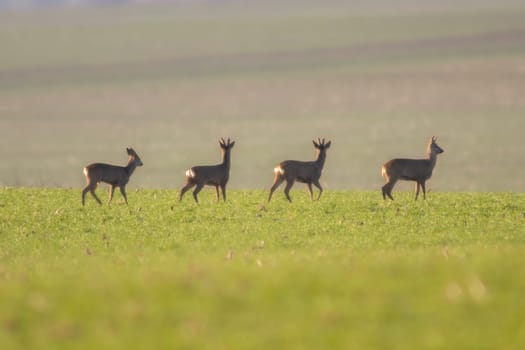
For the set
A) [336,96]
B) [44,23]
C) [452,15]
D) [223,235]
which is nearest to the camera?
[223,235]

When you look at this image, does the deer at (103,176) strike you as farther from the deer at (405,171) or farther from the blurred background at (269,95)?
the blurred background at (269,95)

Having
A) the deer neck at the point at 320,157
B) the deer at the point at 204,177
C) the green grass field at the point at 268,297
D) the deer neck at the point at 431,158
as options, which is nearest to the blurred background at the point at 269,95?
the deer neck at the point at 431,158

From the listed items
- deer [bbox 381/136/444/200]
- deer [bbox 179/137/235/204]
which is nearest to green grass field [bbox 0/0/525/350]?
deer [bbox 179/137/235/204]

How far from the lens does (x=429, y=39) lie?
14962cm

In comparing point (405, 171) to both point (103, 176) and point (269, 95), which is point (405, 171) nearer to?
point (103, 176)

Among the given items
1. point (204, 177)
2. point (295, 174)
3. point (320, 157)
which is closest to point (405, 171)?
point (320, 157)

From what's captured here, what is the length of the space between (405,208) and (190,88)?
107 m

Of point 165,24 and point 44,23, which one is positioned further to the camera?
point 44,23

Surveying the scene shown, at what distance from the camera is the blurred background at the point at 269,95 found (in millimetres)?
88375

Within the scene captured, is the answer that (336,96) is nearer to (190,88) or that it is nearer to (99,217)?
(190,88)

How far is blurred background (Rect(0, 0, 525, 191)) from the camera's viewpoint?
8838cm

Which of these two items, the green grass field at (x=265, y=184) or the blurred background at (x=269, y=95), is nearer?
the green grass field at (x=265, y=184)

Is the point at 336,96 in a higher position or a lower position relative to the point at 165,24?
lower

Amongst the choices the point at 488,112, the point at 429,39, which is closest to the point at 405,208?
the point at 488,112
